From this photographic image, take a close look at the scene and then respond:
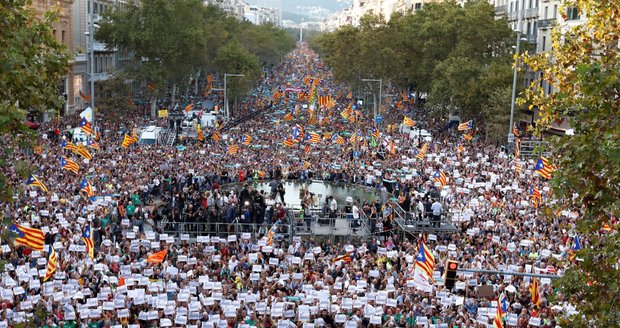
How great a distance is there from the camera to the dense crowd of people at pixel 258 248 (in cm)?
1864

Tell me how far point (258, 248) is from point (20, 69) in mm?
12926

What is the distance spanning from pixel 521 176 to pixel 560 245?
1138 centimetres

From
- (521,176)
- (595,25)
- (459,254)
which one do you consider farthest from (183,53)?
(595,25)

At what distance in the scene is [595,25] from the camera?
1383 centimetres

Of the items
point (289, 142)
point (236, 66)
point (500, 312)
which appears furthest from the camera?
point (236, 66)

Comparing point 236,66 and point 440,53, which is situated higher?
point 440,53

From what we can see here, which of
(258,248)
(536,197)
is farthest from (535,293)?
(536,197)

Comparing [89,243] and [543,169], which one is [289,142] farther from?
[89,243]

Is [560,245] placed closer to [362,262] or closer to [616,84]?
[362,262]

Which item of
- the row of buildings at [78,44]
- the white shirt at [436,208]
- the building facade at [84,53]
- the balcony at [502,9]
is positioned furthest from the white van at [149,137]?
the balcony at [502,9]

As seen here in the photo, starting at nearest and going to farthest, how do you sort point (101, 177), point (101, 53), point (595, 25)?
point (595, 25)
point (101, 177)
point (101, 53)

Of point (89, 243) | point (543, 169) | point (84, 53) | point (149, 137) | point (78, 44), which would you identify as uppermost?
point (78, 44)

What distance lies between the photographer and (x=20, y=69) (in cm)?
1202

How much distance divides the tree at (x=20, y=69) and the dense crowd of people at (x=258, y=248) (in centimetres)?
70
